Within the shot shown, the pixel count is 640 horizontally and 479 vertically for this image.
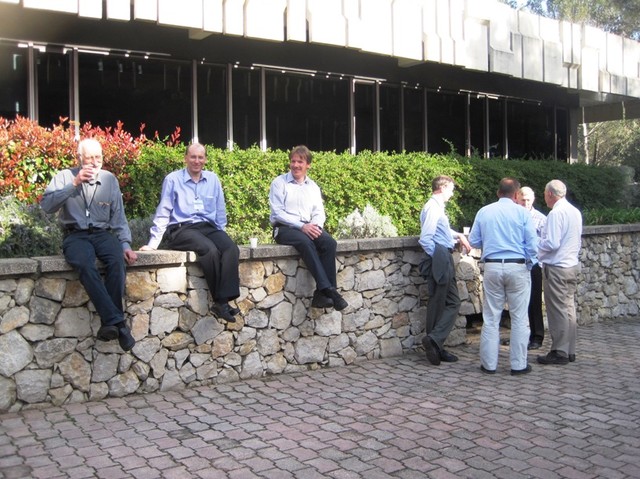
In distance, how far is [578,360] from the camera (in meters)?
7.95

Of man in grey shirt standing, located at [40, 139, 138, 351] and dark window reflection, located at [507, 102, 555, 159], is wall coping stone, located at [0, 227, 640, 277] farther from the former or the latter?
dark window reflection, located at [507, 102, 555, 159]

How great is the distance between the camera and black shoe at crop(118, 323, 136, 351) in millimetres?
5859

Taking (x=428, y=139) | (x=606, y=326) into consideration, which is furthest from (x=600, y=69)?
(x=606, y=326)

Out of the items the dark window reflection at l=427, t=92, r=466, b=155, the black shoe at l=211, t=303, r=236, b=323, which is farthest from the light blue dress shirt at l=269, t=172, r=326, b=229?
the dark window reflection at l=427, t=92, r=466, b=155

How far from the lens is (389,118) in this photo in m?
15.7

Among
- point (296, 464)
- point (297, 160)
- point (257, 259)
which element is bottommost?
point (296, 464)

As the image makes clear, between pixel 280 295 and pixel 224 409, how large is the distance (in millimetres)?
1577

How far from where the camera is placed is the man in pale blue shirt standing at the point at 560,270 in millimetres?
7742

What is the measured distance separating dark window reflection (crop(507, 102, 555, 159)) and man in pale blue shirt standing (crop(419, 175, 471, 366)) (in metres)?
11.6

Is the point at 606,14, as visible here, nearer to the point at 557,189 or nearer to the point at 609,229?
the point at 609,229

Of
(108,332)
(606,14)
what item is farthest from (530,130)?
(606,14)

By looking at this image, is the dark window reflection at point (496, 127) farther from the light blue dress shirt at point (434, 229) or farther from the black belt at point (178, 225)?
the black belt at point (178, 225)

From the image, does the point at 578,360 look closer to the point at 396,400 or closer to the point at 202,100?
the point at 396,400

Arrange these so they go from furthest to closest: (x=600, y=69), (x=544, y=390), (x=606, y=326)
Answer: (x=600, y=69) < (x=606, y=326) < (x=544, y=390)
